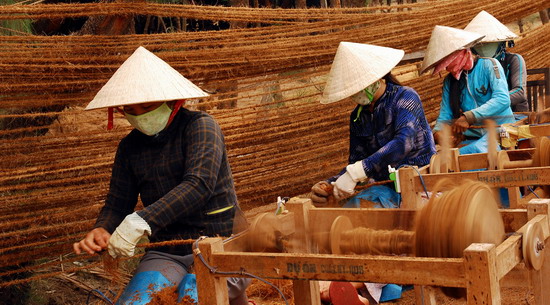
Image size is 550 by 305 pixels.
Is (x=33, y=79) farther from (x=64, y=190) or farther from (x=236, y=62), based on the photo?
(x=236, y=62)

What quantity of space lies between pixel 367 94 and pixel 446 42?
1.22 m

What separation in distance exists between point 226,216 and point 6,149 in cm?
151

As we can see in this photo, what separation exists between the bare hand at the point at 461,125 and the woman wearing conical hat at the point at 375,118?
81 centimetres

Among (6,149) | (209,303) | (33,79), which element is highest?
(33,79)

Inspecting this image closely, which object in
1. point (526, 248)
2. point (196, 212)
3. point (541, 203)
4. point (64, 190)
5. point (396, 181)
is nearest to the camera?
point (526, 248)

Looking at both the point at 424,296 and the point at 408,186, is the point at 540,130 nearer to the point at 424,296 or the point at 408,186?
the point at 408,186

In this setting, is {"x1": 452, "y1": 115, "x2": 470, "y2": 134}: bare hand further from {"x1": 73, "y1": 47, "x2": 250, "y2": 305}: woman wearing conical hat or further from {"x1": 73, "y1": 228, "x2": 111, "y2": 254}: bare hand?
{"x1": 73, "y1": 228, "x2": 111, "y2": 254}: bare hand

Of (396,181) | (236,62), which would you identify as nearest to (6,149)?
Result: (236,62)

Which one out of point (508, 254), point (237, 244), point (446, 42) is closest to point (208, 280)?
point (237, 244)

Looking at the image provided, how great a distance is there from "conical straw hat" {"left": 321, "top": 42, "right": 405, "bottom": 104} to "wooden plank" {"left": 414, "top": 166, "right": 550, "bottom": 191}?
72 cm

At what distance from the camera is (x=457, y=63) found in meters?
5.24

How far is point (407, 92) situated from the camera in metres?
4.23

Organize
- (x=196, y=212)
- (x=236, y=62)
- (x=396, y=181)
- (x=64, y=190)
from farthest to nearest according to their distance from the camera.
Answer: (x=236, y=62)
(x=64, y=190)
(x=396, y=181)
(x=196, y=212)

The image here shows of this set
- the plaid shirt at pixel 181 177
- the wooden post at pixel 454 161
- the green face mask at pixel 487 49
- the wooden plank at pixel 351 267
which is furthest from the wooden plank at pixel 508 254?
the green face mask at pixel 487 49
